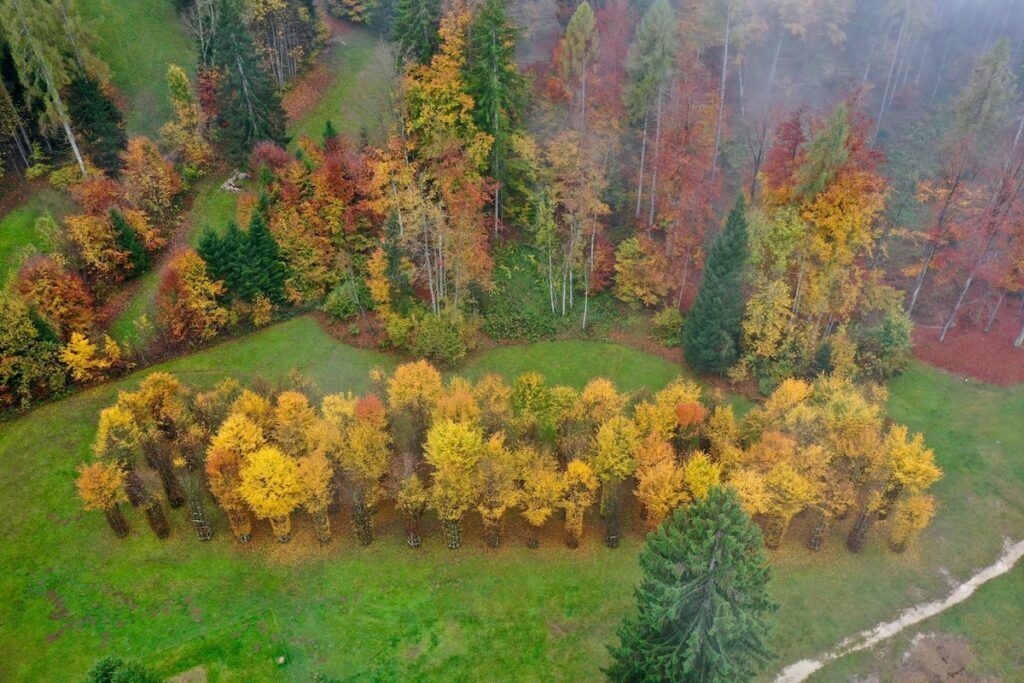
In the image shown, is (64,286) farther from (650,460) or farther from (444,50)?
(650,460)

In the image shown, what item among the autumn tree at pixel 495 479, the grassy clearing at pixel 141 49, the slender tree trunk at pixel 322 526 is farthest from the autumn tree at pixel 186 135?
the autumn tree at pixel 495 479

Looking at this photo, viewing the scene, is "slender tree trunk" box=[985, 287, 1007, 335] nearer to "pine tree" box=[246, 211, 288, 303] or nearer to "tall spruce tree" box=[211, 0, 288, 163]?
"pine tree" box=[246, 211, 288, 303]

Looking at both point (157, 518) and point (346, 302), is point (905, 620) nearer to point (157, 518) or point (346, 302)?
point (346, 302)

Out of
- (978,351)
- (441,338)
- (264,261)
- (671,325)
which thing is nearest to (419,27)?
(264,261)

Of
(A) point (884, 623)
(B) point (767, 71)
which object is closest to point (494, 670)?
(A) point (884, 623)

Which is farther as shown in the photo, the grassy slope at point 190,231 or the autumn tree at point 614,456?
the grassy slope at point 190,231

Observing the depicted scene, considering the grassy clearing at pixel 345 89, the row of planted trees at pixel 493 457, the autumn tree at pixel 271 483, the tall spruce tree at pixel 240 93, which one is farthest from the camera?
the grassy clearing at pixel 345 89

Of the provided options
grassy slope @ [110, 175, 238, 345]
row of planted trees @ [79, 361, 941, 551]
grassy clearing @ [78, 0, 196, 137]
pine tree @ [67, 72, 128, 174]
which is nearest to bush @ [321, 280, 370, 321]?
row of planted trees @ [79, 361, 941, 551]

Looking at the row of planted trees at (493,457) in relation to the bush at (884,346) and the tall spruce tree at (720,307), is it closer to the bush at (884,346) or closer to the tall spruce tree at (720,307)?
the tall spruce tree at (720,307)
